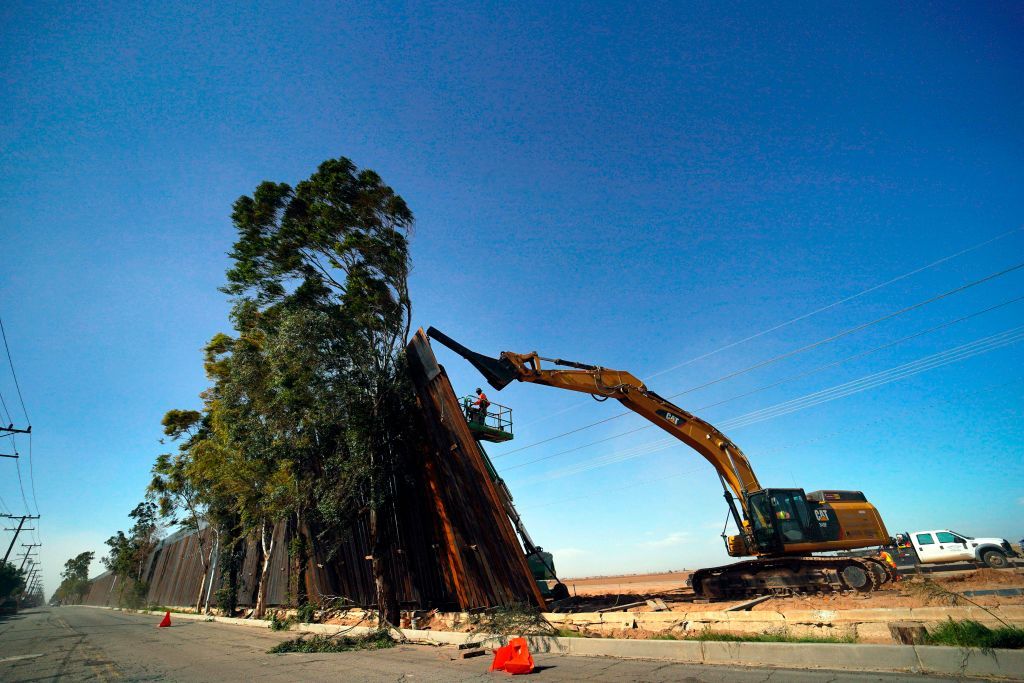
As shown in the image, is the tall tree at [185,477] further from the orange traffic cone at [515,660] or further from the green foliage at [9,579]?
the green foliage at [9,579]

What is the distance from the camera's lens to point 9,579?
9450cm

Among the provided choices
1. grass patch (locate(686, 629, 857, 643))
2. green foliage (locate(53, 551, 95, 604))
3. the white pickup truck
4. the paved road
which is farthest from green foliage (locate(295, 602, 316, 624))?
green foliage (locate(53, 551, 95, 604))

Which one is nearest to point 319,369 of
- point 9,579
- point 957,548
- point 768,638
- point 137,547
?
point 768,638

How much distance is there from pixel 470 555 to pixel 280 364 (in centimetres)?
924

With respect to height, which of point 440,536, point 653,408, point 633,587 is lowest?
point 633,587

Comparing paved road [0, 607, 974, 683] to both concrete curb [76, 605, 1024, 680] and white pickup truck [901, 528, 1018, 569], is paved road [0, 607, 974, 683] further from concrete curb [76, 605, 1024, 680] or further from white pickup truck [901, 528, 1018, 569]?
white pickup truck [901, 528, 1018, 569]

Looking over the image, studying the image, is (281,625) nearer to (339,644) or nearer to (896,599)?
(339,644)

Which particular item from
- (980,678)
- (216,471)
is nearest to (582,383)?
(980,678)

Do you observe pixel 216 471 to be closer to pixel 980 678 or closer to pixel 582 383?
pixel 582 383

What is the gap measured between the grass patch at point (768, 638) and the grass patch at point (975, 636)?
1247 mm

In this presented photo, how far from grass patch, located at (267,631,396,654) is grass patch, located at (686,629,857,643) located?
337 inches

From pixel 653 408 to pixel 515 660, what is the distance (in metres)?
9.45

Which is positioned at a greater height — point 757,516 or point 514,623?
point 757,516

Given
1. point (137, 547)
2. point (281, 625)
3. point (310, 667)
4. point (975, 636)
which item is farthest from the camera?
point (137, 547)
